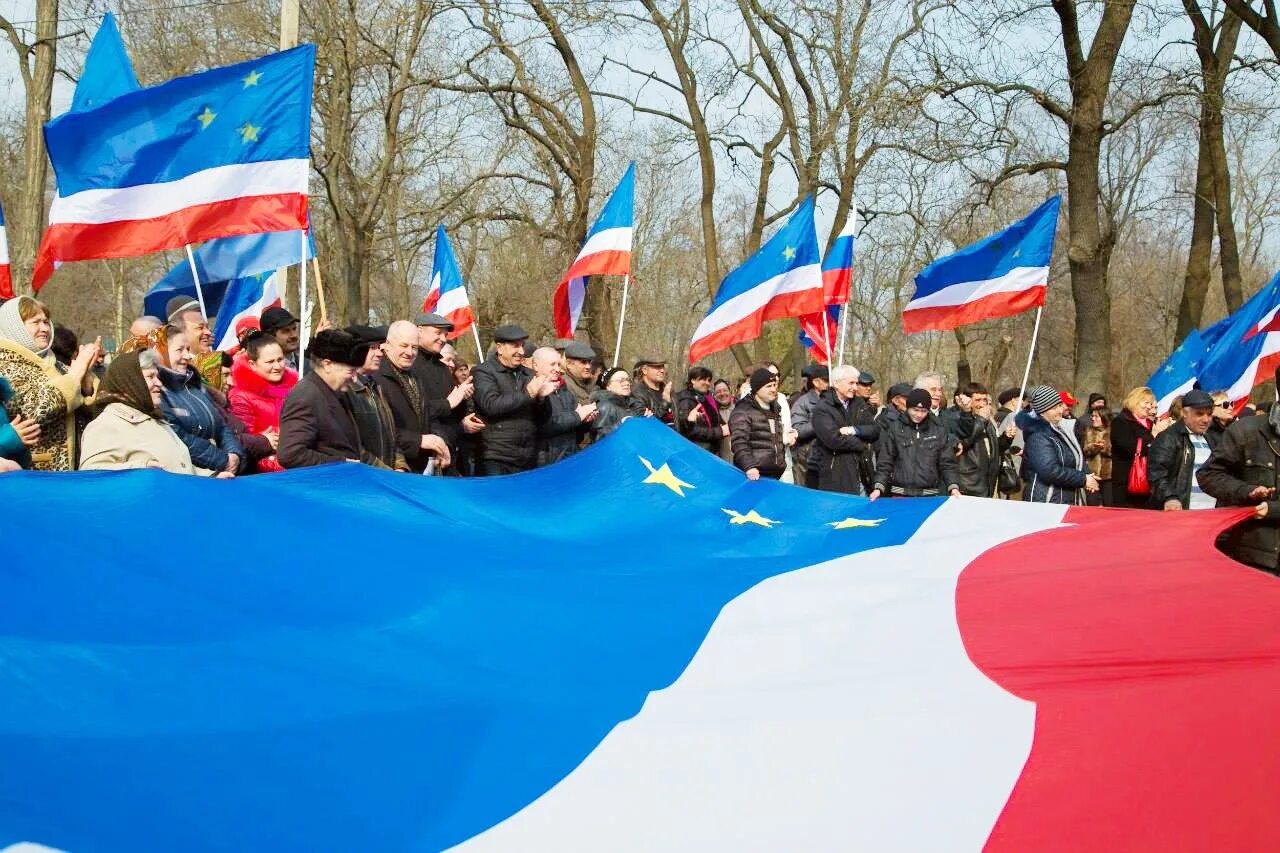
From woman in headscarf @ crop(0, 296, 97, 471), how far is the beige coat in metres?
0.19

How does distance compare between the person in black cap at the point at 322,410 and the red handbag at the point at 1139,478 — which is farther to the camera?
the red handbag at the point at 1139,478

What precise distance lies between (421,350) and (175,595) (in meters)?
4.15

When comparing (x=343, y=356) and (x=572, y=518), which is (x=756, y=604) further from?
(x=343, y=356)

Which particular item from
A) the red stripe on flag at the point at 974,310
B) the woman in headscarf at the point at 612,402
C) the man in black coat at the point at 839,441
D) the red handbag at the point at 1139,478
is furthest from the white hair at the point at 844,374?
the red handbag at the point at 1139,478

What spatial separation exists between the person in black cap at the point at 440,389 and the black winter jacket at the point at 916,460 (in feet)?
10.6

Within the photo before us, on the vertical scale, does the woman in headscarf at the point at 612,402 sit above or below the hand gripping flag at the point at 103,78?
below

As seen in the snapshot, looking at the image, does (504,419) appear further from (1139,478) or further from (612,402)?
(1139,478)

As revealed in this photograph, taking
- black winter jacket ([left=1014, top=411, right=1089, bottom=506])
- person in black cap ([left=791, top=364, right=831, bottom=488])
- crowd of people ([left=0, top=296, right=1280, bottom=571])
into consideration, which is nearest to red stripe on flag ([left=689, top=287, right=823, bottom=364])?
crowd of people ([left=0, top=296, right=1280, bottom=571])

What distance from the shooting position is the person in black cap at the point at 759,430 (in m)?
9.48

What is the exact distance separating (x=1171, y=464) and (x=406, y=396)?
5767 mm

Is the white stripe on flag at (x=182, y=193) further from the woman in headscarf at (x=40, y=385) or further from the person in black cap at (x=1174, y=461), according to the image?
the person in black cap at (x=1174, y=461)

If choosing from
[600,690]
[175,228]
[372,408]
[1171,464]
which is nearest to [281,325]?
[175,228]

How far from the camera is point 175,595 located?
4484 mm

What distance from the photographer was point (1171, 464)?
9445 mm
